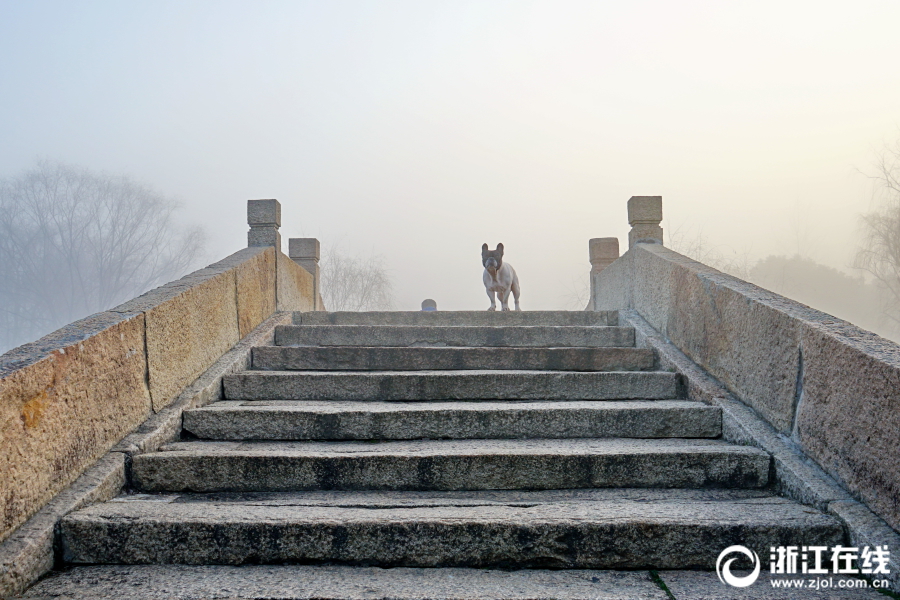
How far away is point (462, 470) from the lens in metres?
2.68

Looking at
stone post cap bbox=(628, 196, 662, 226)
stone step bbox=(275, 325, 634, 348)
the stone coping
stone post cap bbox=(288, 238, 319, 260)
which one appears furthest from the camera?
stone post cap bbox=(288, 238, 319, 260)

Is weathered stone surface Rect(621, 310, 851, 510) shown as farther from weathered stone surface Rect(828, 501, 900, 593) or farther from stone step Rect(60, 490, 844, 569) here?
stone step Rect(60, 490, 844, 569)

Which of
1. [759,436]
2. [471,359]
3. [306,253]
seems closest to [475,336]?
[471,359]

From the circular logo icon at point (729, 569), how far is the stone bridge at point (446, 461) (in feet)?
0.11

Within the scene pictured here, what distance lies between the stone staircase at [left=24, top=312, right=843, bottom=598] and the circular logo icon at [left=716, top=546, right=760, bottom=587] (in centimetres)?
3

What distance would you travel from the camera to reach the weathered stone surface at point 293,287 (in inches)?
226

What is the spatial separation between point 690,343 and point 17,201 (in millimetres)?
33242

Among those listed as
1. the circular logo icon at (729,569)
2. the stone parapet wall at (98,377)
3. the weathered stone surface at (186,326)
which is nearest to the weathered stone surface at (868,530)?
the circular logo icon at (729,569)

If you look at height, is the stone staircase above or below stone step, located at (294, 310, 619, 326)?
below

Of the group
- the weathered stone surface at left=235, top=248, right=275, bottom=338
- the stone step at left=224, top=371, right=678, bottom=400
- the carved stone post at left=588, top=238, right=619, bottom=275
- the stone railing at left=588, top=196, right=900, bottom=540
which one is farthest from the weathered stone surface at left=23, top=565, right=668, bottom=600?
the carved stone post at left=588, top=238, right=619, bottom=275

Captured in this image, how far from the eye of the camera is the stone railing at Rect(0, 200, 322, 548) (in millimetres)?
2188

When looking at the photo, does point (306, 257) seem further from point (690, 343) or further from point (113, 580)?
point (113, 580)

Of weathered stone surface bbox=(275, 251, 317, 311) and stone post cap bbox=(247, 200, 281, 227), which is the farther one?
weathered stone surface bbox=(275, 251, 317, 311)

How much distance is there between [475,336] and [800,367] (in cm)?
252
